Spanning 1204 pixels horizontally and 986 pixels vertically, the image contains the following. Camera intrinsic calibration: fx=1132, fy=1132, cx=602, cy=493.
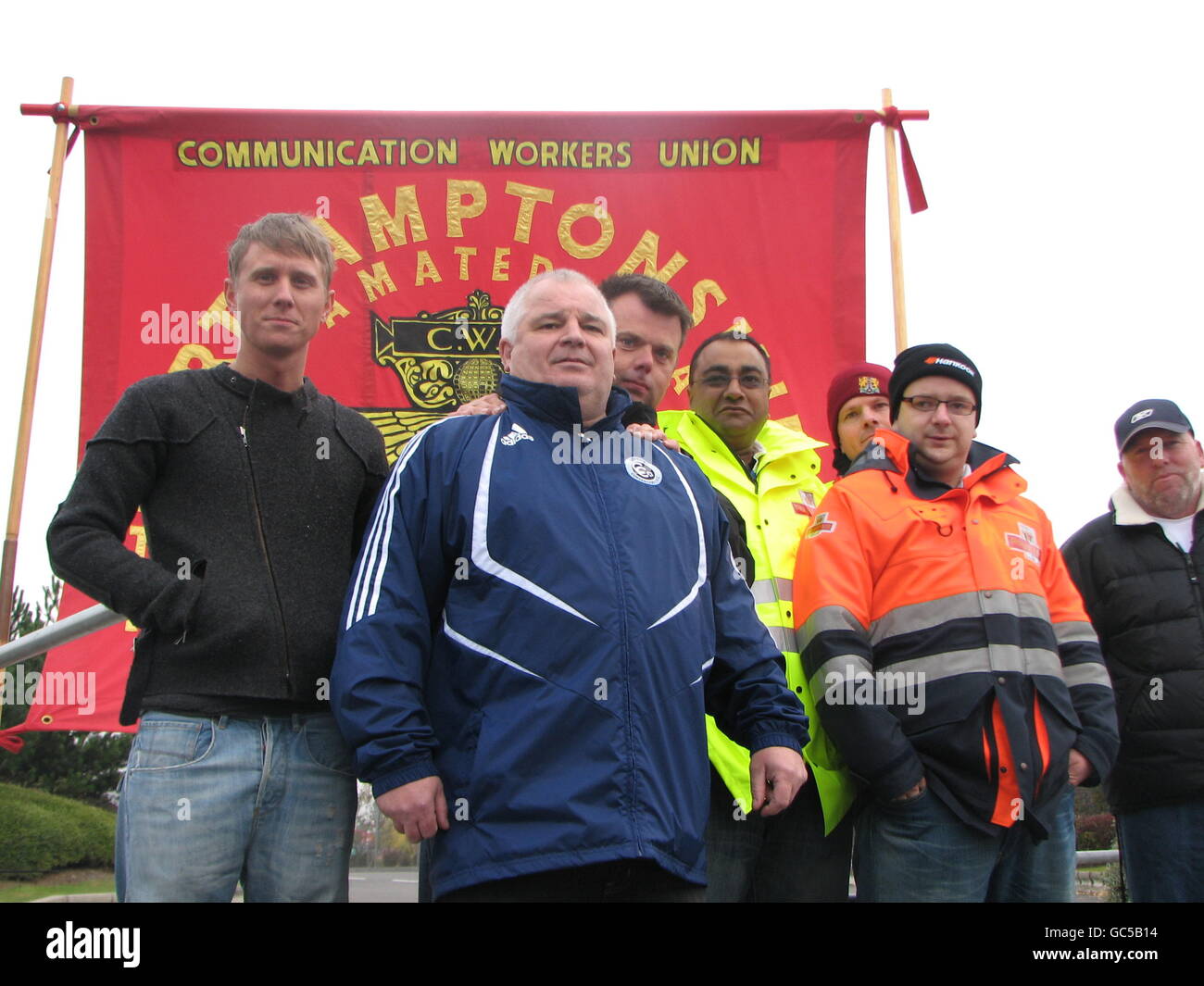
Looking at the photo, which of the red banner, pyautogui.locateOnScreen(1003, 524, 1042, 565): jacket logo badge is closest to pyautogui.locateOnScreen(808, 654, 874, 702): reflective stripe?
pyautogui.locateOnScreen(1003, 524, 1042, 565): jacket logo badge

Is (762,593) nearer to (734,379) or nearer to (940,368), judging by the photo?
(734,379)

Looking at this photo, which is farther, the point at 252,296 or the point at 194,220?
the point at 194,220

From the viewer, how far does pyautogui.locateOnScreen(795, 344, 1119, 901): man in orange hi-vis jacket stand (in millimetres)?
2744

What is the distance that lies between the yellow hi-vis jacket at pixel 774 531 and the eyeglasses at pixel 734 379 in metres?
0.11

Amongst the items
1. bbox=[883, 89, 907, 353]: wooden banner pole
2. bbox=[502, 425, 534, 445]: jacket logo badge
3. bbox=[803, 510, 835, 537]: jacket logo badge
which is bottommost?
bbox=[803, 510, 835, 537]: jacket logo badge

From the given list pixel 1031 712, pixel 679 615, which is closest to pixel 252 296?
pixel 679 615

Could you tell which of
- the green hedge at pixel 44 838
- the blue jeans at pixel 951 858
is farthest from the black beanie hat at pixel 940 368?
the green hedge at pixel 44 838

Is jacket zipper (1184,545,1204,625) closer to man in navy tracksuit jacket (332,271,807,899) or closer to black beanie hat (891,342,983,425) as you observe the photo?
black beanie hat (891,342,983,425)

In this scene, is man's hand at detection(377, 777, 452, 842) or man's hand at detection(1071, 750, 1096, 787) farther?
man's hand at detection(1071, 750, 1096, 787)

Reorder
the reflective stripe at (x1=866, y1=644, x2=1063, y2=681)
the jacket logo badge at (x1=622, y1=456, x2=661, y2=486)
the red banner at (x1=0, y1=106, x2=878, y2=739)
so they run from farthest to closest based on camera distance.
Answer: the red banner at (x1=0, y1=106, x2=878, y2=739) < the reflective stripe at (x1=866, y1=644, x2=1063, y2=681) < the jacket logo badge at (x1=622, y1=456, x2=661, y2=486)

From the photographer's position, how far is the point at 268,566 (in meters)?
2.38

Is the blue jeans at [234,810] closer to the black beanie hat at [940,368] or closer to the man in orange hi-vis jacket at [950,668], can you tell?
the man in orange hi-vis jacket at [950,668]
